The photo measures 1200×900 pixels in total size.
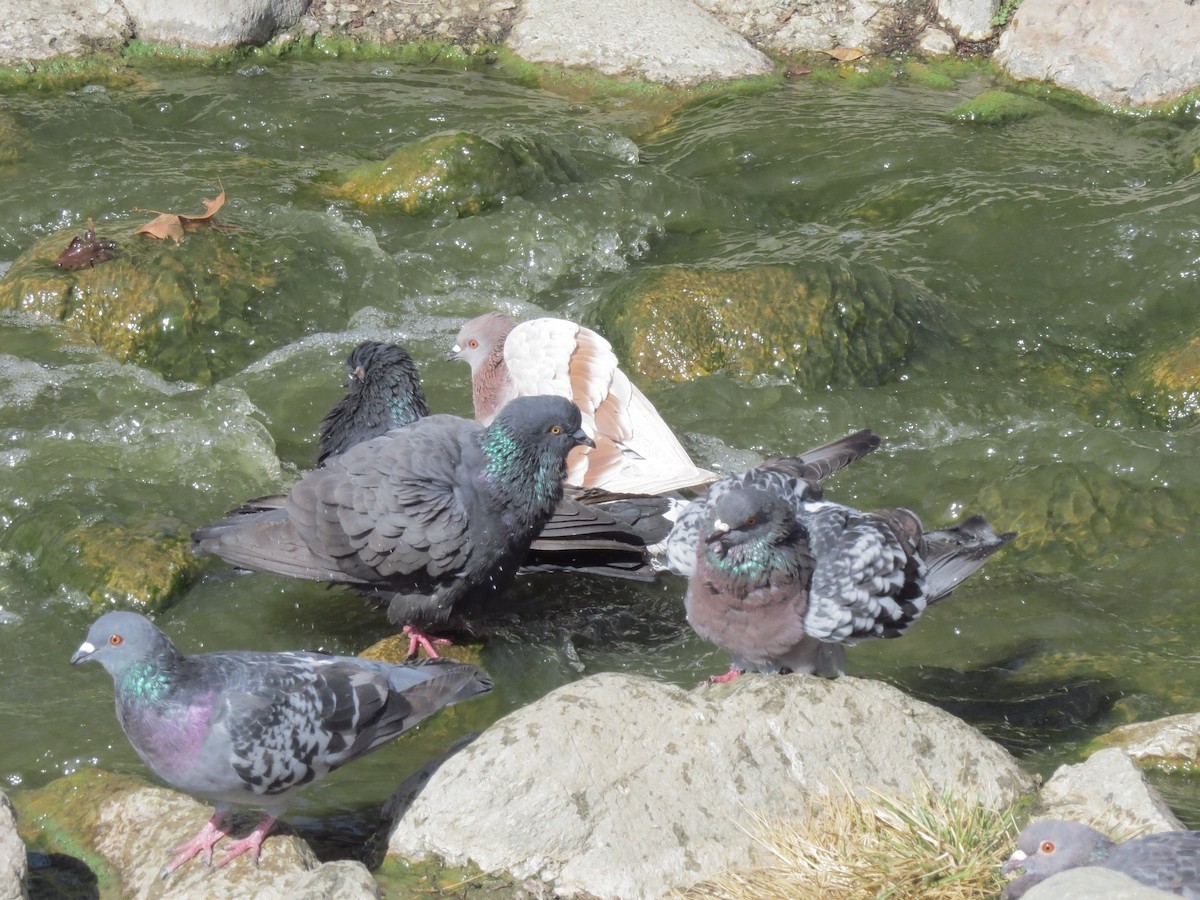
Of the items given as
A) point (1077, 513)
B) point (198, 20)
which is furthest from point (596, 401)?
point (198, 20)

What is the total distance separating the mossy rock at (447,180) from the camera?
28.3 feet

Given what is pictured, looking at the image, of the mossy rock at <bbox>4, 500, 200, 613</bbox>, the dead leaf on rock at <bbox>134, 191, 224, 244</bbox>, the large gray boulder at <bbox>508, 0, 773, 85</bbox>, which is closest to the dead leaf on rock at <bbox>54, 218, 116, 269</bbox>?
the dead leaf on rock at <bbox>134, 191, 224, 244</bbox>

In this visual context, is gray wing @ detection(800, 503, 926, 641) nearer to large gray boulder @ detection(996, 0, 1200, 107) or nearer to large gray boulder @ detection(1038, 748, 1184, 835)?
large gray boulder @ detection(1038, 748, 1184, 835)

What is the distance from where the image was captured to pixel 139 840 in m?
3.84

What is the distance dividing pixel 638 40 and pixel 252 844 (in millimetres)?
8332

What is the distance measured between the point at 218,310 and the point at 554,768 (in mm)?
4554

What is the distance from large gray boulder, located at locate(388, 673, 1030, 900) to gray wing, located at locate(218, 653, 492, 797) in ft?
0.80

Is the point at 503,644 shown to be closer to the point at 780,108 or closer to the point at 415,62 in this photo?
the point at 780,108

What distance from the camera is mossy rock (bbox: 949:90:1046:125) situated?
9.73 m

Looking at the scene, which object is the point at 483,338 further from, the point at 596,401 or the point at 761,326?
the point at 761,326

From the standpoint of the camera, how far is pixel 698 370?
7.20 meters

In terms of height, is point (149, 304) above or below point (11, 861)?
below

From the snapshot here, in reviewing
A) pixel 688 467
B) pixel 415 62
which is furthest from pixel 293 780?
pixel 415 62

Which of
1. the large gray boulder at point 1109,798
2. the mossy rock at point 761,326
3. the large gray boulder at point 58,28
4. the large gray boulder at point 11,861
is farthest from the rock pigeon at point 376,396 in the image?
the large gray boulder at point 58,28
